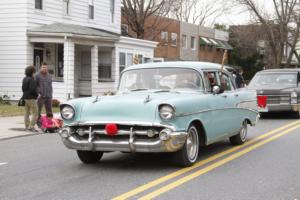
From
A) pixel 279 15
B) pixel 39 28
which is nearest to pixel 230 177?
pixel 39 28

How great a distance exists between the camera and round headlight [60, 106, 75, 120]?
8.38 m

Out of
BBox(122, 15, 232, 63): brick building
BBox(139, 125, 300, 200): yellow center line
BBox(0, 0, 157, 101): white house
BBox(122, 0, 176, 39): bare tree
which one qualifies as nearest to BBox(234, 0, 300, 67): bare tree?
BBox(122, 15, 232, 63): brick building

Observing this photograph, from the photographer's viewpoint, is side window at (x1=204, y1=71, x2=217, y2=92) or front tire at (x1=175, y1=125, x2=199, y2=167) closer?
front tire at (x1=175, y1=125, x2=199, y2=167)

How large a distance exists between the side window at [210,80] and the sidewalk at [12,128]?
564 cm

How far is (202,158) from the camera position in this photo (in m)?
9.32

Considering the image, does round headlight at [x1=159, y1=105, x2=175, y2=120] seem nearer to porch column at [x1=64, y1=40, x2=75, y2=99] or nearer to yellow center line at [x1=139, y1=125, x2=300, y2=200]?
yellow center line at [x1=139, y1=125, x2=300, y2=200]

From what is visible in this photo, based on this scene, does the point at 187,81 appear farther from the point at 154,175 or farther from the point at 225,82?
the point at 154,175

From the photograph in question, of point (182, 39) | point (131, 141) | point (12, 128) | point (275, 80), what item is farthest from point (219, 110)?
point (182, 39)

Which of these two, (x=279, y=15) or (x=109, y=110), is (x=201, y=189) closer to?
(x=109, y=110)

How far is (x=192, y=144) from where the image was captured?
8.56 meters

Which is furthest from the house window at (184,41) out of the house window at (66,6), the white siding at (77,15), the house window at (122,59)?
the house window at (66,6)

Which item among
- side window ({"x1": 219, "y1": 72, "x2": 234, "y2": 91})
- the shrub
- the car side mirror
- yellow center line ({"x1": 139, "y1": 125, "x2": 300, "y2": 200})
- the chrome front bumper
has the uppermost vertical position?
side window ({"x1": 219, "y1": 72, "x2": 234, "y2": 91})

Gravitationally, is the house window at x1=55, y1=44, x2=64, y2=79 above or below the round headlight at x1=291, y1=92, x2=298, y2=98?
above

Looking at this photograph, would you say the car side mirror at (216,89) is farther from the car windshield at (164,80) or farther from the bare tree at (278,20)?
the bare tree at (278,20)
